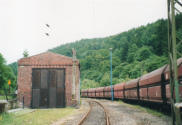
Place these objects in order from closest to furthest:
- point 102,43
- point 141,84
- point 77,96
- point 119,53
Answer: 1. point 141,84
2. point 77,96
3. point 119,53
4. point 102,43

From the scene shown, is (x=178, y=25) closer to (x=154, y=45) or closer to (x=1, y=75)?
(x=154, y=45)

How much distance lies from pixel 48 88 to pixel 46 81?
0.79m

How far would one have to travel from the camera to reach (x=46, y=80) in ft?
71.1

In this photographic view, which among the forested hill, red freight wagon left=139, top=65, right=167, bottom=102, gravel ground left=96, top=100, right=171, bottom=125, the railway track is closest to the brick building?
the railway track

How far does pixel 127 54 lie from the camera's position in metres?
94.9

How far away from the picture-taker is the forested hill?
2847 inches

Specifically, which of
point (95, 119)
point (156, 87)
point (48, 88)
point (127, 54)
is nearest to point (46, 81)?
point (48, 88)

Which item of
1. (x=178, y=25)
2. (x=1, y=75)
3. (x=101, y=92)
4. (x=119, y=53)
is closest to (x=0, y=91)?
(x=1, y=75)

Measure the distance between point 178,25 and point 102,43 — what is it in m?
61.6

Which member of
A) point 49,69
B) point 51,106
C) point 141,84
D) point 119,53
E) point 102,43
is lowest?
point 51,106

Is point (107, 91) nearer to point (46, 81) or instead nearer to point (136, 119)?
point (46, 81)

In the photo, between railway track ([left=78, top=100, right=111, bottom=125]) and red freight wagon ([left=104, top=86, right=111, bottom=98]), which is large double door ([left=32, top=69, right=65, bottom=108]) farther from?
red freight wagon ([left=104, top=86, right=111, bottom=98])

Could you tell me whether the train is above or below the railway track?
above

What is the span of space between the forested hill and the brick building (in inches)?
1848
